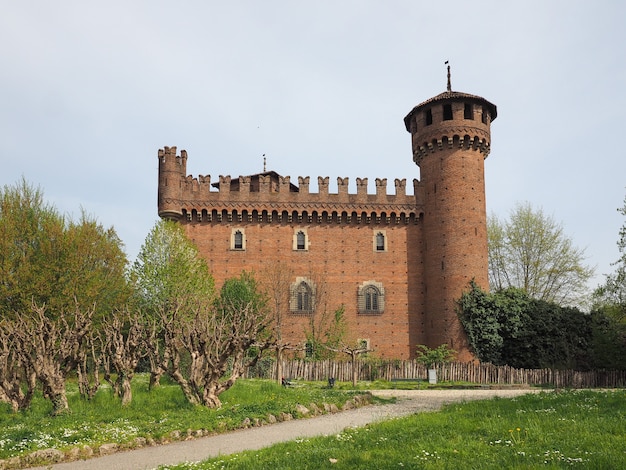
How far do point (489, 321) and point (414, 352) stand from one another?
536 cm

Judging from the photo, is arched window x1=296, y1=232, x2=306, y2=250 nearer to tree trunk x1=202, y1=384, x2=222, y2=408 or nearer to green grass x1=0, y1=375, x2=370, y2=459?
green grass x1=0, y1=375, x2=370, y2=459

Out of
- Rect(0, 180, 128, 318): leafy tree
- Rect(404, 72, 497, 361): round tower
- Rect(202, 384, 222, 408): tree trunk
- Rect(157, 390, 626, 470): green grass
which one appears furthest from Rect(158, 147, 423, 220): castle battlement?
Rect(157, 390, 626, 470): green grass

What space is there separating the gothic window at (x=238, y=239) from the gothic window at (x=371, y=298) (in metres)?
8.50

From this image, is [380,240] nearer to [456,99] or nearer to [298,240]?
[298,240]

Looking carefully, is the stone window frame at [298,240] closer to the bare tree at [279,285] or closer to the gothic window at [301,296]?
the bare tree at [279,285]

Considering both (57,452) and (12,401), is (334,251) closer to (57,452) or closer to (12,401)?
(12,401)

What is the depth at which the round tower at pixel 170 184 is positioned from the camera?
116 feet

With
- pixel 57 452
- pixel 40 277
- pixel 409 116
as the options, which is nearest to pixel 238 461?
pixel 57 452

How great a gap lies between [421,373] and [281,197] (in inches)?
590

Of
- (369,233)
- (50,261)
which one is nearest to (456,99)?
(369,233)

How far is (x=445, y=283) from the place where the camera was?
3447 centimetres

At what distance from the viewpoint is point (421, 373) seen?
29734 mm

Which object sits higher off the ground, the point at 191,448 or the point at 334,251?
the point at 334,251

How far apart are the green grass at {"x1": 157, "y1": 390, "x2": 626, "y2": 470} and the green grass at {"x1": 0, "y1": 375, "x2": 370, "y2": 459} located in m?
3.13
